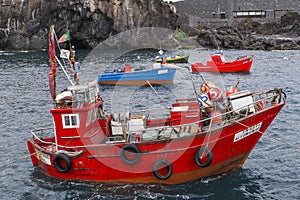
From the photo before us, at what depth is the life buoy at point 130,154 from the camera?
16.1m

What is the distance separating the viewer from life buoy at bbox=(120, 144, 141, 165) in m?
16.1

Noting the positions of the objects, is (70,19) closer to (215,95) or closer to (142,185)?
(215,95)

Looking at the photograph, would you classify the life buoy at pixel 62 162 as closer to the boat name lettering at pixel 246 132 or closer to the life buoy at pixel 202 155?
the life buoy at pixel 202 155

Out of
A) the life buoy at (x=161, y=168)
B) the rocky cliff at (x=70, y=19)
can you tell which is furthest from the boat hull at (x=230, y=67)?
the rocky cliff at (x=70, y=19)

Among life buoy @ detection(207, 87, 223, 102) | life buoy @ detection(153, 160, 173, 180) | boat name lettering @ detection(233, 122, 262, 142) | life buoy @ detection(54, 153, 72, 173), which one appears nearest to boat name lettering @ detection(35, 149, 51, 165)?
life buoy @ detection(54, 153, 72, 173)

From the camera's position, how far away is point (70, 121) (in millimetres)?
16891

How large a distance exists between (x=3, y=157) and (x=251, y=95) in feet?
47.0

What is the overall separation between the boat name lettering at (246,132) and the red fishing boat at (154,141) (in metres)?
0.05

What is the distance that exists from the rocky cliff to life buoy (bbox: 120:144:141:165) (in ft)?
263

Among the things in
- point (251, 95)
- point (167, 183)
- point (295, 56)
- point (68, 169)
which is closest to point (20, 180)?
point (68, 169)

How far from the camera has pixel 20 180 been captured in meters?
18.4

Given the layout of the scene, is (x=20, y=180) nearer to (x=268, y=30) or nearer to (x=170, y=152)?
(x=170, y=152)

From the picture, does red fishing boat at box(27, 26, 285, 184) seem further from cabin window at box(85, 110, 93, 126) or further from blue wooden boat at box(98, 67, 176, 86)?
blue wooden boat at box(98, 67, 176, 86)

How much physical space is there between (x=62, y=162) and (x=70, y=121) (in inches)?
79.9
